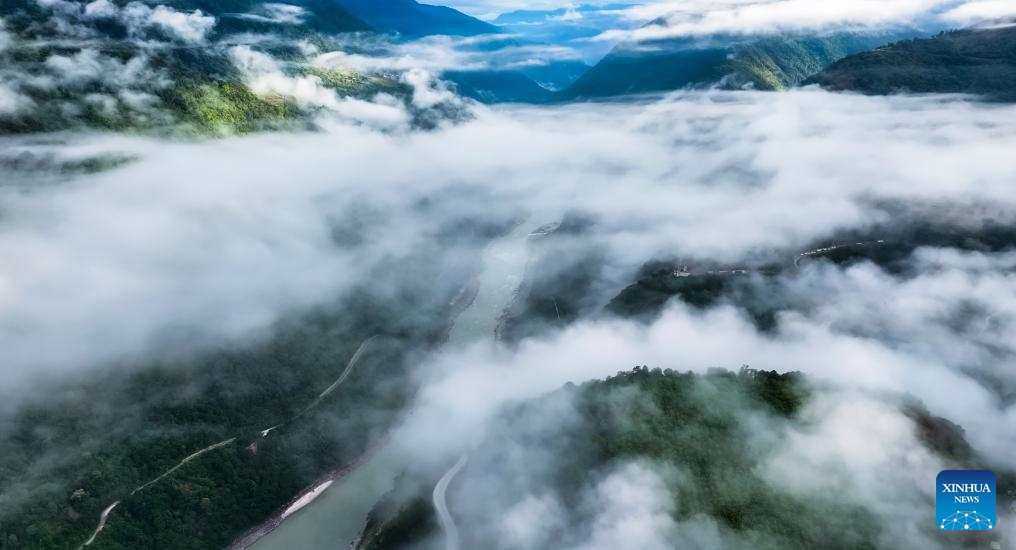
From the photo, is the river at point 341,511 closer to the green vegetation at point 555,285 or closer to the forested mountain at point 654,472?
the forested mountain at point 654,472

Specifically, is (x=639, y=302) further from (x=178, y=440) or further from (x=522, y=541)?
(x=178, y=440)

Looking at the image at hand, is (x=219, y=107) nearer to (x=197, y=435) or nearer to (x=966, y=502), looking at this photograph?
(x=197, y=435)

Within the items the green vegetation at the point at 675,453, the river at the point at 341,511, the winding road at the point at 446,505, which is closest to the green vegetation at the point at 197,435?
the river at the point at 341,511

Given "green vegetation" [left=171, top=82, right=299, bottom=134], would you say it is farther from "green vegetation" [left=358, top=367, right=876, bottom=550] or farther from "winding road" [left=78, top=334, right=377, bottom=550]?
"green vegetation" [left=358, top=367, right=876, bottom=550]

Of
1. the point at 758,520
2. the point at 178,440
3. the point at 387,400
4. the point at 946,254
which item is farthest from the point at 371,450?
the point at 946,254

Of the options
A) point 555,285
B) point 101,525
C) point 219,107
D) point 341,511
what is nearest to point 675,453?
point 341,511
